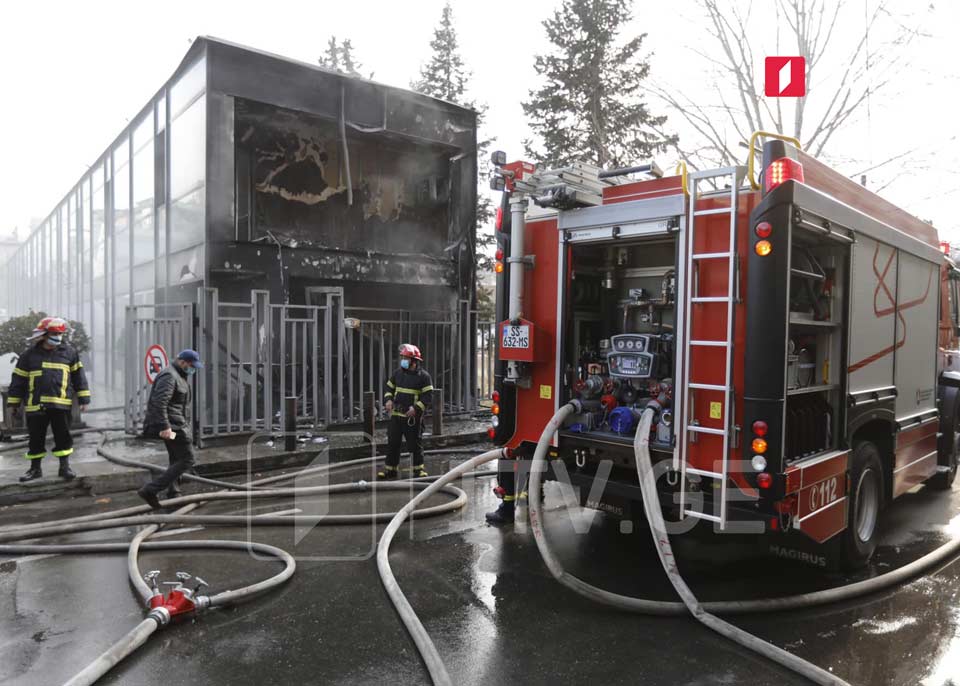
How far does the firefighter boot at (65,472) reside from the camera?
23.7 feet

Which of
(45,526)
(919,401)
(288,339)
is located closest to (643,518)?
(919,401)

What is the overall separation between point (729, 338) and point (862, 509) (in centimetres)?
230

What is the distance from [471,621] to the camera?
13.4ft

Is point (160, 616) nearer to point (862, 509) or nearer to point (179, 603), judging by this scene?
point (179, 603)

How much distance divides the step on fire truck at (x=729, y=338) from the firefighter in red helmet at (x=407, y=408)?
245cm

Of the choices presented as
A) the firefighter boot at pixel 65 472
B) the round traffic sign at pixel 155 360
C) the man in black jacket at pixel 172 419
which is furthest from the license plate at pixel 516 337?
the round traffic sign at pixel 155 360

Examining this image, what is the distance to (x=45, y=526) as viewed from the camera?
18.2 feet

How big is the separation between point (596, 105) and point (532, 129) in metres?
2.25

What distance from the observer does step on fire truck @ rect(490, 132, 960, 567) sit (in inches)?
160

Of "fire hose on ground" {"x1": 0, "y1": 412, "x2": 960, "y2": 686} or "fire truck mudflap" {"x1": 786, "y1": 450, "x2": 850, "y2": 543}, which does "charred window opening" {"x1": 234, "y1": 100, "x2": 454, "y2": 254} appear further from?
"fire truck mudflap" {"x1": 786, "y1": 450, "x2": 850, "y2": 543}

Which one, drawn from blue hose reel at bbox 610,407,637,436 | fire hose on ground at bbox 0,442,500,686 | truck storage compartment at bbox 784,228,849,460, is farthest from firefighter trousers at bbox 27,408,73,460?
truck storage compartment at bbox 784,228,849,460

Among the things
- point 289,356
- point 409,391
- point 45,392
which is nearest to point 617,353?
point 409,391

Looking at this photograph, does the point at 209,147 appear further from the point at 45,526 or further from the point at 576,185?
the point at 576,185

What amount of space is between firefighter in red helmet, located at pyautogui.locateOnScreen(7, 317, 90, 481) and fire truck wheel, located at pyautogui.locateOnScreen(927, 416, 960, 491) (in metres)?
9.88
